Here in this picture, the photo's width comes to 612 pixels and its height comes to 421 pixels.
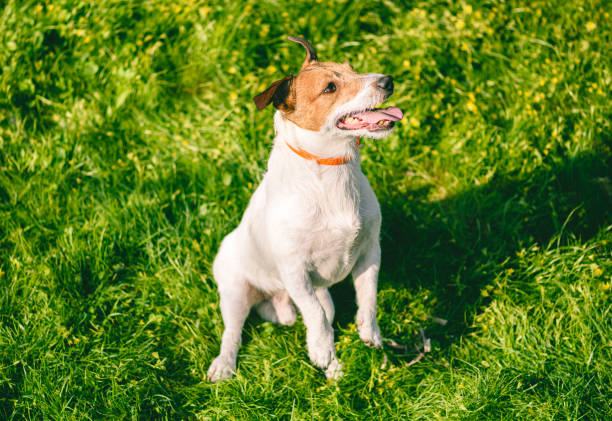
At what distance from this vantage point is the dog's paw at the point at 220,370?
11.4 ft

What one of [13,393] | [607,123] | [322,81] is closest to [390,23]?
[607,123]

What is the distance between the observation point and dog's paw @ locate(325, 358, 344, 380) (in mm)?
3350

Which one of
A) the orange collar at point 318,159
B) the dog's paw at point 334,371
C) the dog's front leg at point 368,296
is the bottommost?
the dog's paw at point 334,371

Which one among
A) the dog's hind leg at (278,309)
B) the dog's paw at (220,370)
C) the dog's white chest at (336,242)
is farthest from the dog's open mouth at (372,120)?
the dog's paw at (220,370)

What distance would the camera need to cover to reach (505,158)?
4.28 meters

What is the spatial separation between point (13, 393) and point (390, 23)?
438 centimetres

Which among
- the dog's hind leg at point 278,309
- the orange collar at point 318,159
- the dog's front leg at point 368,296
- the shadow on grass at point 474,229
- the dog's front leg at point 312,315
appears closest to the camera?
the orange collar at point 318,159

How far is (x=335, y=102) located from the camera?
9.21ft

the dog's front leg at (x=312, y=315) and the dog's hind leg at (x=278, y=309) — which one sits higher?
the dog's front leg at (x=312, y=315)

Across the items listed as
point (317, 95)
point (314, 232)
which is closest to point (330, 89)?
point (317, 95)

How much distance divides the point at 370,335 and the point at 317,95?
146 cm

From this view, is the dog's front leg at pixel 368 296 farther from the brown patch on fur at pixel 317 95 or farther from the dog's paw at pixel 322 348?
the brown patch on fur at pixel 317 95

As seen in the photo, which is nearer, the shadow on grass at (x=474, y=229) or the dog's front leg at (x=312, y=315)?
the dog's front leg at (x=312, y=315)

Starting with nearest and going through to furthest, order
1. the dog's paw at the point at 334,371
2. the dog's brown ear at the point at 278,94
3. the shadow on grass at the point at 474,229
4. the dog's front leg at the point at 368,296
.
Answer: the dog's brown ear at the point at 278,94
the dog's front leg at the point at 368,296
the dog's paw at the point at 334,371
the shadow on grass at the point at 474,229
